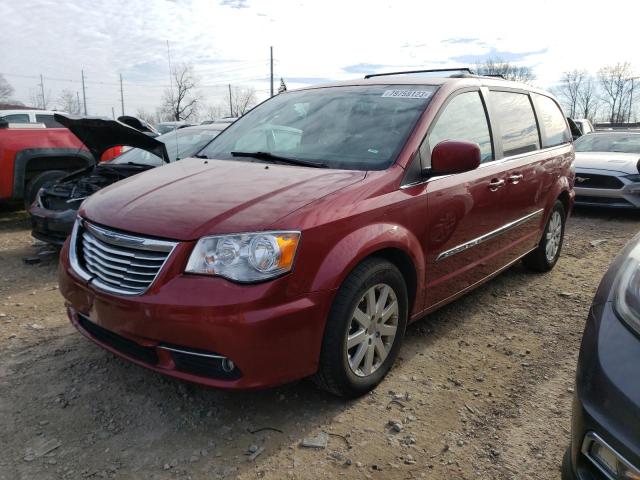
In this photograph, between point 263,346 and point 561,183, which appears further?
point 561,183

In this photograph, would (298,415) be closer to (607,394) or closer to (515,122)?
(607,394)

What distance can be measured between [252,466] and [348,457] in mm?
436

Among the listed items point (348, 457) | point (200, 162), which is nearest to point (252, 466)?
point (348, 457)

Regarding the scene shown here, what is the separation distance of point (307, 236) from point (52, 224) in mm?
3696

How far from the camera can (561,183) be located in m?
5.00

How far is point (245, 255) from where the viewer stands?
230 centimetres

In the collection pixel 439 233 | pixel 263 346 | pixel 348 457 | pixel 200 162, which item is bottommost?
pixel 348 457

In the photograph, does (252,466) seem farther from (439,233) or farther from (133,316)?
(439,233)

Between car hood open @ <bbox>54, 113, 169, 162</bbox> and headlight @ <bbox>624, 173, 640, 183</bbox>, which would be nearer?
car hood open @ <bbox>54, 113, 169, 162</bbox>

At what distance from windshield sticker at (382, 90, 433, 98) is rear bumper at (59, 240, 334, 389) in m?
1.60

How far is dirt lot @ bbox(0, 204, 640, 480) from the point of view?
7.68 ft

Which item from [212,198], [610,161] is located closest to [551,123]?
[212,198]

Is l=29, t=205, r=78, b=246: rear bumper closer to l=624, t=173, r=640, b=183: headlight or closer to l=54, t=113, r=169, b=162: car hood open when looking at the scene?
l=54, t=113, r=169, b=162: car hood open

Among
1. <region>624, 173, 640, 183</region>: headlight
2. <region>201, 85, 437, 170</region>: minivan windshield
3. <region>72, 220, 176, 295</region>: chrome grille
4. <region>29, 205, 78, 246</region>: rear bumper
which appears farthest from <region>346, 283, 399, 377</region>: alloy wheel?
<region>624, 173, 640, 183</region>: headlight
